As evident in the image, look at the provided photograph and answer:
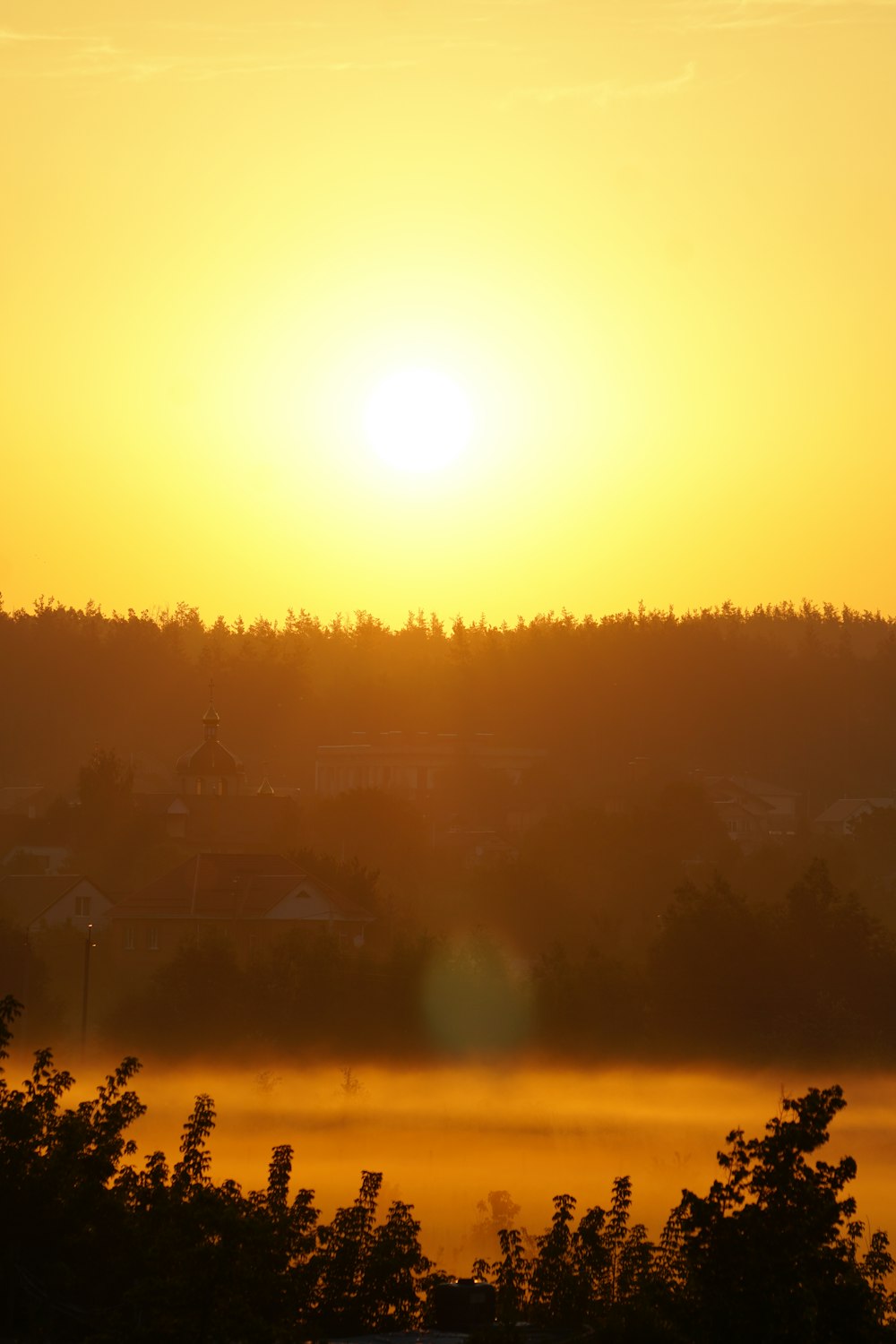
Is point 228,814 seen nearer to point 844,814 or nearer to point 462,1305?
point 844,814

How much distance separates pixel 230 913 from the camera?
5603cm

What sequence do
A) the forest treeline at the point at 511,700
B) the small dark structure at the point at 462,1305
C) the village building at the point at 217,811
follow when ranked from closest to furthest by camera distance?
the small dark structure at the point at 462,1305 < the village building at the point at 217,811 < the forest treeline at the point at 511,700

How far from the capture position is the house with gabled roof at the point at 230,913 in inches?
2189

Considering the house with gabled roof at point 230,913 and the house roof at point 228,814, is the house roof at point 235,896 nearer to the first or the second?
the house with gabled roof at point 230,913

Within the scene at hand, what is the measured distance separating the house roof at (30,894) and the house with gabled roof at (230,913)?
184 inches

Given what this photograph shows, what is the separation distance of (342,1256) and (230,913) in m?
38.0

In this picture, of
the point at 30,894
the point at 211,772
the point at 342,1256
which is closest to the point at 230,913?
the point at 30,894

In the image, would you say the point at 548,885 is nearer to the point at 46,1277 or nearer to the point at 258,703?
the point at 46,1277

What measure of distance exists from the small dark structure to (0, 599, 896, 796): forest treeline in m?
97.9

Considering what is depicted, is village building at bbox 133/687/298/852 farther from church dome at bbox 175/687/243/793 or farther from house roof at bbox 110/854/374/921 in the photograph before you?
house roof at bbox 110/854/374/921

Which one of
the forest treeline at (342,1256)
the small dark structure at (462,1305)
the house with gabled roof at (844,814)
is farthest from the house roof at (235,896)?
the house with gabled roof at (844,814)

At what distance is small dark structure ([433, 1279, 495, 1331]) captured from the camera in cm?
1800

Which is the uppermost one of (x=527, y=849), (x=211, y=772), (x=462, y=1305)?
(x=211, y=772)

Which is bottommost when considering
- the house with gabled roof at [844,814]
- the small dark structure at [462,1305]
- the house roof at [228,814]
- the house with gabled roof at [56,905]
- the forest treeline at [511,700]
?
the small dark structure at [462,1305]
